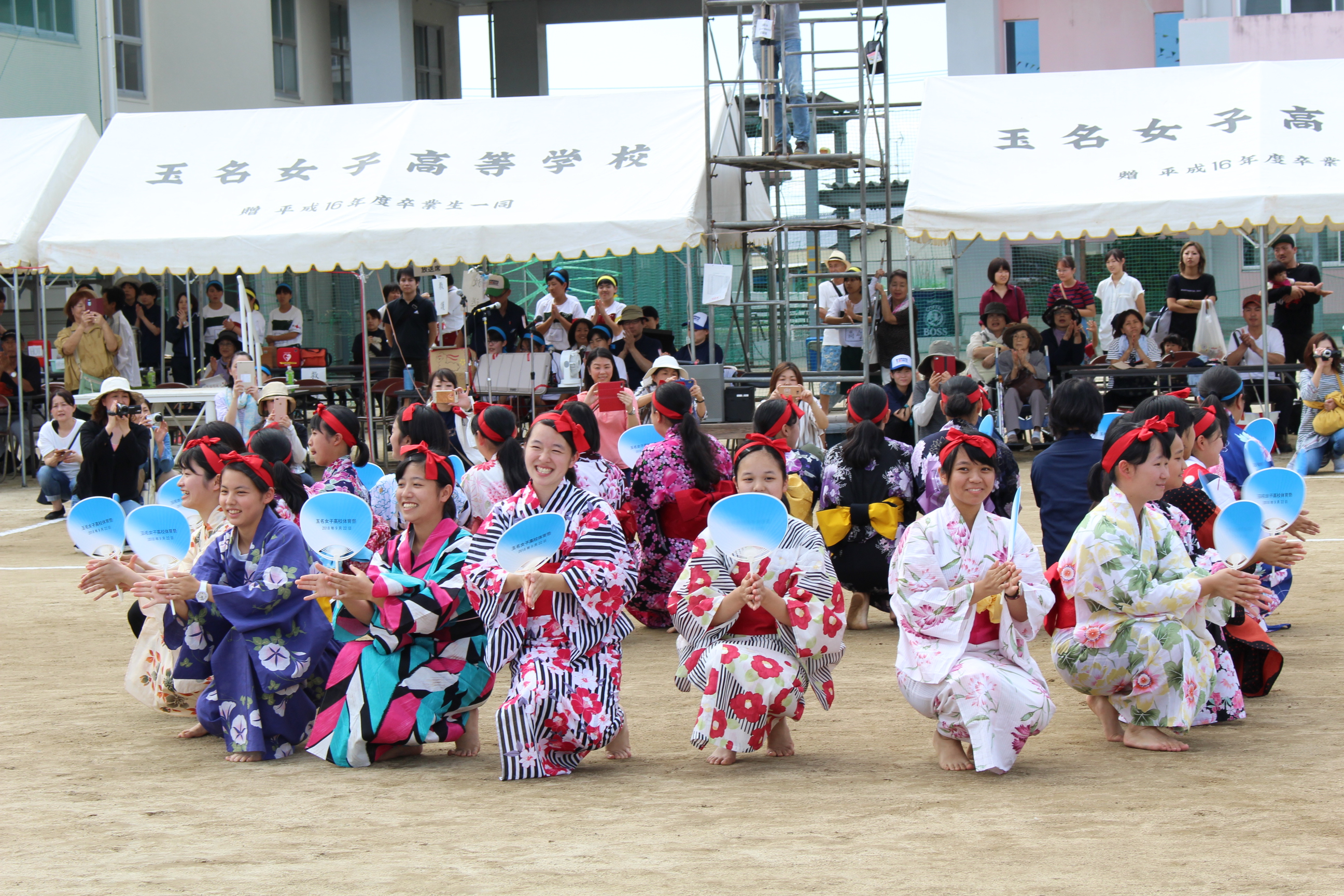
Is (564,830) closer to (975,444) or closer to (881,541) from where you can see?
(975,444)

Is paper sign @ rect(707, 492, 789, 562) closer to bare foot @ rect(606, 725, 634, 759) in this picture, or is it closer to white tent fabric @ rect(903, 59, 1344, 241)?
bare foot @ rect(606, 725, 634, 759)

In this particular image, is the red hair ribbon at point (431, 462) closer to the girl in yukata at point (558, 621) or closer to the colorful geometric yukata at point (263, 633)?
the girl in yukata at point (558, 621)

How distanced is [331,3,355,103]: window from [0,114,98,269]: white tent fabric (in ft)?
34.8

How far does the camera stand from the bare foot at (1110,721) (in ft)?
14.5

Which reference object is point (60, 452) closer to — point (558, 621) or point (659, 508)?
point (659, 508)

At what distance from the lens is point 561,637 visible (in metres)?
4.20

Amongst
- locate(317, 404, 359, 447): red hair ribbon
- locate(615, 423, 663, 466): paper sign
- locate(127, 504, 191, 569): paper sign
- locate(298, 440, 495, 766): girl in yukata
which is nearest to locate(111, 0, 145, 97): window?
locate(615, 423, 663, 466): paper sign

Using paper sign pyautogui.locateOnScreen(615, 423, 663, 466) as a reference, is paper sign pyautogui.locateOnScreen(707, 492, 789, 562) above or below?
below

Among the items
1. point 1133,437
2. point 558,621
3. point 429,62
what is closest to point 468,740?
point 558,621

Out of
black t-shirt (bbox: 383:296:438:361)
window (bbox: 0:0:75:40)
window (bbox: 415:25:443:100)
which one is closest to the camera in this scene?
black t-shirt (bbox: 383:296:438:361)

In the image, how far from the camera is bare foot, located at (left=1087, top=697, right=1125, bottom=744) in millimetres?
4434

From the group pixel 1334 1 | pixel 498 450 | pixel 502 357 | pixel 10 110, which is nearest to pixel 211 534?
pixel 498 450

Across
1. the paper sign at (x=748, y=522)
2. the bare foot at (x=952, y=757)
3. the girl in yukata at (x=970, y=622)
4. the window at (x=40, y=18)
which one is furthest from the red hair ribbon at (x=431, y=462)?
the window at (x=40, y=18)

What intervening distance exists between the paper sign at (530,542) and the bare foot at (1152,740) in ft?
6.39
